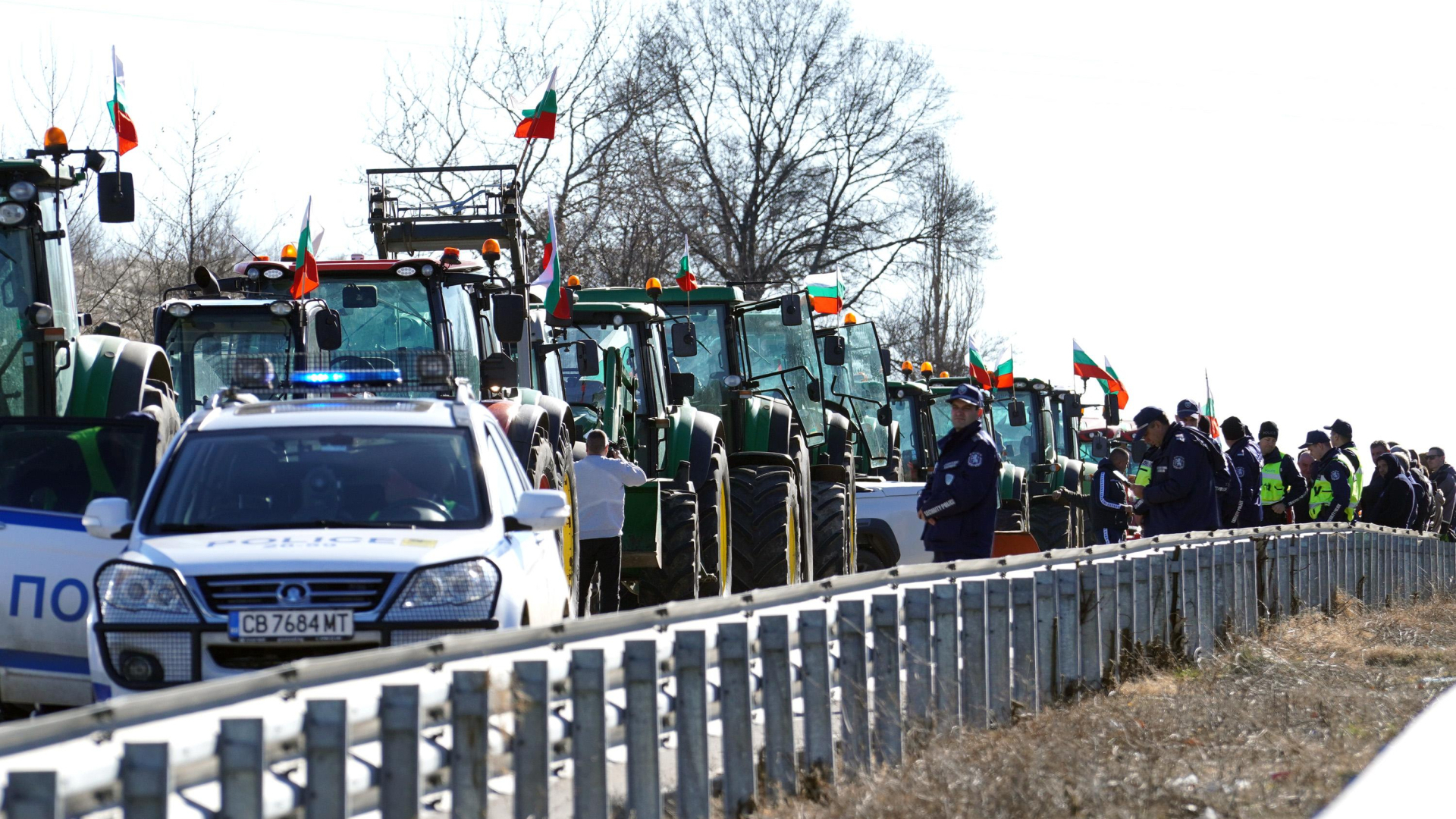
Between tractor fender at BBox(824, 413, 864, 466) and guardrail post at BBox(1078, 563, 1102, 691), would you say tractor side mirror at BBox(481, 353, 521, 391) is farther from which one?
tractor fender at BBox(824, 413, 864, 466)

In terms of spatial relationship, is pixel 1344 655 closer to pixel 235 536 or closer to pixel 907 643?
pixel 907 643

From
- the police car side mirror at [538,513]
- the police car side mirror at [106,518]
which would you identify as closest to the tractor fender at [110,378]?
the police car side mirror at [106,518]

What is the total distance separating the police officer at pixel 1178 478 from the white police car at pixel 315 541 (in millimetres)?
5352

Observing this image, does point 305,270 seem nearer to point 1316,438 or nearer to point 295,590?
point 295,590

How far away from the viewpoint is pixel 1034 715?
741cm

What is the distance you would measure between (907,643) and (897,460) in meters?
13.8

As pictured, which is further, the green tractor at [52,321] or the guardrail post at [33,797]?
the green tractor at [52,321]

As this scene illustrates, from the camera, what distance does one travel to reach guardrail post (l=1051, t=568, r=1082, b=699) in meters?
8.06

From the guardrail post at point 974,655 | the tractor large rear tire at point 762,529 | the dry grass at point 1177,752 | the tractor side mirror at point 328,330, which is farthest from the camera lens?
the tractor large rear tire at point 762,529

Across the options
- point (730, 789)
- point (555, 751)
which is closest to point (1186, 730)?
point (730, 789)

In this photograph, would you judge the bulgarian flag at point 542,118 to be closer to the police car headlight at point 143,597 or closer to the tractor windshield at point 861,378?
the tractor windshield at point 861,378

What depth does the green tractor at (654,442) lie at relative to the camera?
12.3m

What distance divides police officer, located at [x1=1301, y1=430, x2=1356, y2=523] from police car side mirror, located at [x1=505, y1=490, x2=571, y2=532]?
39.1 feet

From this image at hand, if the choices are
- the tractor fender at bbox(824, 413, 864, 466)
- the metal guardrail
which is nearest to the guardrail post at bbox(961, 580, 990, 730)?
the metal guardrail
